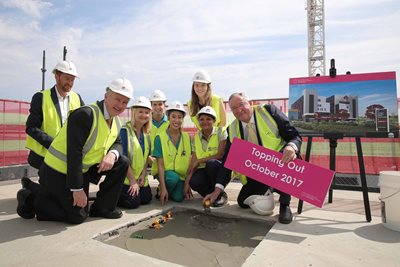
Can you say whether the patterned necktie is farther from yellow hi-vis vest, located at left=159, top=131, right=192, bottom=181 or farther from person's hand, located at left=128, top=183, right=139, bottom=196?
person's hand, located at left=128, top=183, right=139, bottom=196

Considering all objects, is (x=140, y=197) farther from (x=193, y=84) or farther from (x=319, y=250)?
(x=319, y=250)

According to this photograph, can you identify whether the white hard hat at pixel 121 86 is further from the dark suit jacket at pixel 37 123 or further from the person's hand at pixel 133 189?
the dark suit jacket at pixel 37 123

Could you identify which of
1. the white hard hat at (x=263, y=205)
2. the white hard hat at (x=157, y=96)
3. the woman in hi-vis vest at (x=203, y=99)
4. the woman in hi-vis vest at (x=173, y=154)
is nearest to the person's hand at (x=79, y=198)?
the woman in hi-vis vest at (x=173, y=154)

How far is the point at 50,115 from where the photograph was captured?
383cm

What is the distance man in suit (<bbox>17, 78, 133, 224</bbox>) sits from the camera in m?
2.77

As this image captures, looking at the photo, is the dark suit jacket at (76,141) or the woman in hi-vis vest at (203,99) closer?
the dark suit jacket at (76,141)

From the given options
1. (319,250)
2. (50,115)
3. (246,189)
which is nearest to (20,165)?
(50,115)

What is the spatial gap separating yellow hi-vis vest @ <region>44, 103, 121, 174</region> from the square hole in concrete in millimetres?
799

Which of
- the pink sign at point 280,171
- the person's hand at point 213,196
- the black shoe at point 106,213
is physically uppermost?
the pink sign at point 280,171

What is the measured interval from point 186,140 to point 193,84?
88 cm

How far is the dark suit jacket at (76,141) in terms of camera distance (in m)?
2.73

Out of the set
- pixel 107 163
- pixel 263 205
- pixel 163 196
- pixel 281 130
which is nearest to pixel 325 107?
pixel 281 130

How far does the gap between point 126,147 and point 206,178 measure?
119 centimetres

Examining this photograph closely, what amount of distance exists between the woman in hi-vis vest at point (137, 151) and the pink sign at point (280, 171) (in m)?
1.26
